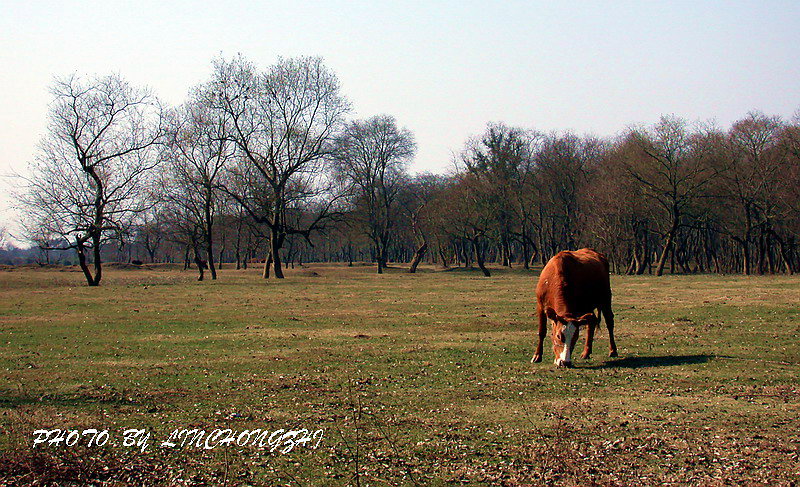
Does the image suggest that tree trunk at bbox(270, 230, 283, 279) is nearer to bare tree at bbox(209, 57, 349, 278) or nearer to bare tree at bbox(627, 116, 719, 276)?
bare tree at bbox(209, 57, 349, 278)

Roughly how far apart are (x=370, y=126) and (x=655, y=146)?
3645 centimetres

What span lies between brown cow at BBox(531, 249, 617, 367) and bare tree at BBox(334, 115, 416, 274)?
63.1 metres

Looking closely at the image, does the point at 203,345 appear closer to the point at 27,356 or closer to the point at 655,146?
the point at 27,356

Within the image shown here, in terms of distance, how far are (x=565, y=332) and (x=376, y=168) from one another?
72.4 metres

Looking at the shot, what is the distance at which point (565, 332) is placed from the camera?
14875 millimetres

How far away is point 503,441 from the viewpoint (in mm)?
9391

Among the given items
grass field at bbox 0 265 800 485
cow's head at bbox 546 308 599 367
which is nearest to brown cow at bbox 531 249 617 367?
cow's head at bbox 546 308 599 367

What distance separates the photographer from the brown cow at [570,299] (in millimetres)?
15008

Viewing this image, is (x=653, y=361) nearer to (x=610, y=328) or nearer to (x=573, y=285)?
(x=610, y=328)

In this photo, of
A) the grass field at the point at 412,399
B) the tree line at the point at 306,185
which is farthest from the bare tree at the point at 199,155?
the grass field at the point at 412,399

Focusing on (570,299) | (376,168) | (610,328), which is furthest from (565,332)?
(376,168)

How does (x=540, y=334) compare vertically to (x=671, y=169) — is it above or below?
below

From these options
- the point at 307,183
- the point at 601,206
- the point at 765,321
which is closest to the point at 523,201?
the point at 601,206

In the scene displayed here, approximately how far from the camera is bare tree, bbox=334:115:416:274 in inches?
3236
